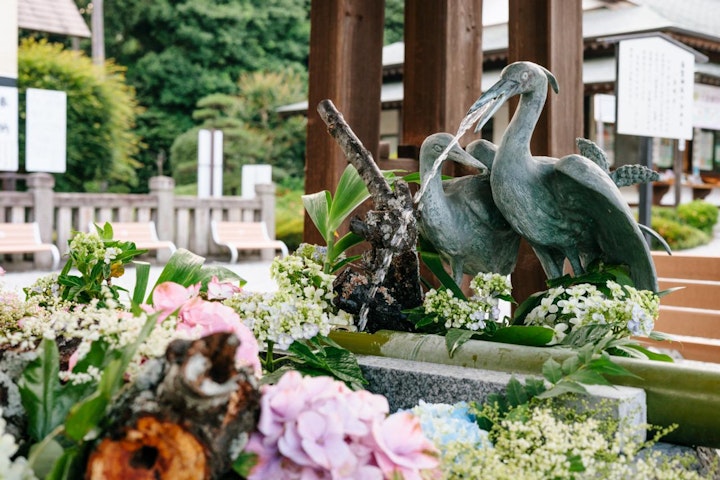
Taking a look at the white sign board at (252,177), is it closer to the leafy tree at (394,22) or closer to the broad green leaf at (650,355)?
the leafy tree at (394,22)

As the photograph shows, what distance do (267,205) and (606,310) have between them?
11608mm

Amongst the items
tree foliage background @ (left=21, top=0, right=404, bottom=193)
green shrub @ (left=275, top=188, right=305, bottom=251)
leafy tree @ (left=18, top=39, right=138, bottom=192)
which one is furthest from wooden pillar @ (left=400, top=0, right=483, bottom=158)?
tree foliage background @ (left=21, top=0, right=404, bottom=193)

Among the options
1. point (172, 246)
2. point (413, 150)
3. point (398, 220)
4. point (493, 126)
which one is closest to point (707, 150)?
point (493, 126)

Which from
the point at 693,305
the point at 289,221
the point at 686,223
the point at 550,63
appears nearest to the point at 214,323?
the point at 550,63

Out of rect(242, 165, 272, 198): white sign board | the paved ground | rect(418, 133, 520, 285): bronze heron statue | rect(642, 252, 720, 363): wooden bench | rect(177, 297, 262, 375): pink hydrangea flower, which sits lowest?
the paved ground

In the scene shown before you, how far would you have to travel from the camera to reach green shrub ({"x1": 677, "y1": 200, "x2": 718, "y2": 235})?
1417 cm

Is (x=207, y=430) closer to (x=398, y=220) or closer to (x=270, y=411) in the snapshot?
(x=270, y=411)

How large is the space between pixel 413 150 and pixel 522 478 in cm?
205

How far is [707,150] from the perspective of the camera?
15.8 m

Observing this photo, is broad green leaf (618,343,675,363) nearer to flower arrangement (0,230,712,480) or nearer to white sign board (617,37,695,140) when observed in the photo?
flower arrangement (0,230,712,480)

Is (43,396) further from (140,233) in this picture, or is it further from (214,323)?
(140,233)

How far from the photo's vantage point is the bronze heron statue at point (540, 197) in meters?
1.84

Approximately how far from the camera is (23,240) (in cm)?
1027

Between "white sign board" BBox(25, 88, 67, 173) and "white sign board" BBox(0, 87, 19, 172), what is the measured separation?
1.47m
